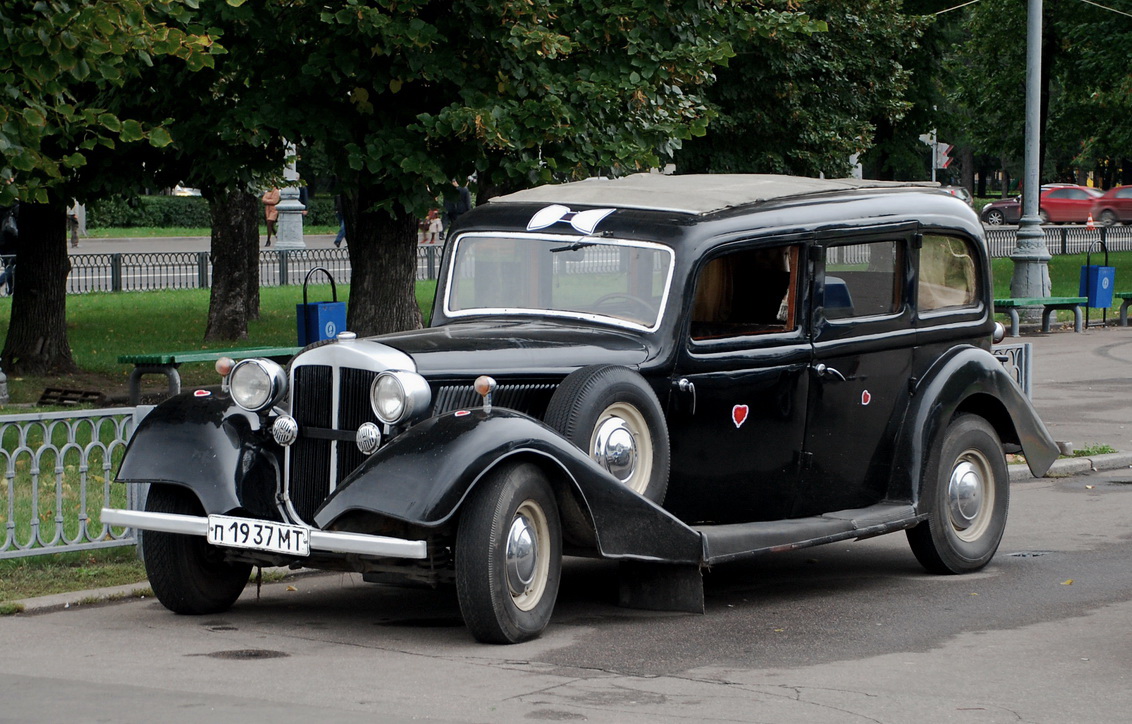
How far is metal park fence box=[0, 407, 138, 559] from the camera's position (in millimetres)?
8508

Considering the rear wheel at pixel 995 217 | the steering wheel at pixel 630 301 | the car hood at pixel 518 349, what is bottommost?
the car hood at pixel 518 349

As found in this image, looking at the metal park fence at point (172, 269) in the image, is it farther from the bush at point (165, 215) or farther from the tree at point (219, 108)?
the bush at point (165, 215)

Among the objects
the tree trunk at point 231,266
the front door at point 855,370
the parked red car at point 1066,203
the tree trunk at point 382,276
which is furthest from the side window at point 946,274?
the parked red car at point 1066,203

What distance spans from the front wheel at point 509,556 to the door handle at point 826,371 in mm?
1846

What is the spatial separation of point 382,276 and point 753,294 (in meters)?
7.23

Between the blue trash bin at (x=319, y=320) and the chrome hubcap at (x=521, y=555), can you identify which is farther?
the blue trash bin at (x=319, y=320)

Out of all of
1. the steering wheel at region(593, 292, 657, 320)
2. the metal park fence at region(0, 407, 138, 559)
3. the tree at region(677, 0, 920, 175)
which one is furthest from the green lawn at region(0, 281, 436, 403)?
the steering wheel at region(593, 292, 657, 320)

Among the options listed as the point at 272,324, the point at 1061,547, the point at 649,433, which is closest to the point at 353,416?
the point at 649,433

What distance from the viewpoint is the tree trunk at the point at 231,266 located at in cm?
2055

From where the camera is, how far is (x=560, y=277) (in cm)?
812

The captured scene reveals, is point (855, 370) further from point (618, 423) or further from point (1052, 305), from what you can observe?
point (1052, 305)

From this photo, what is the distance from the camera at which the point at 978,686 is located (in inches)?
244

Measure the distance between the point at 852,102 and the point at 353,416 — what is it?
22723 mm

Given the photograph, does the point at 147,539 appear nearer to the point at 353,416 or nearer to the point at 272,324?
the point at 353,416
